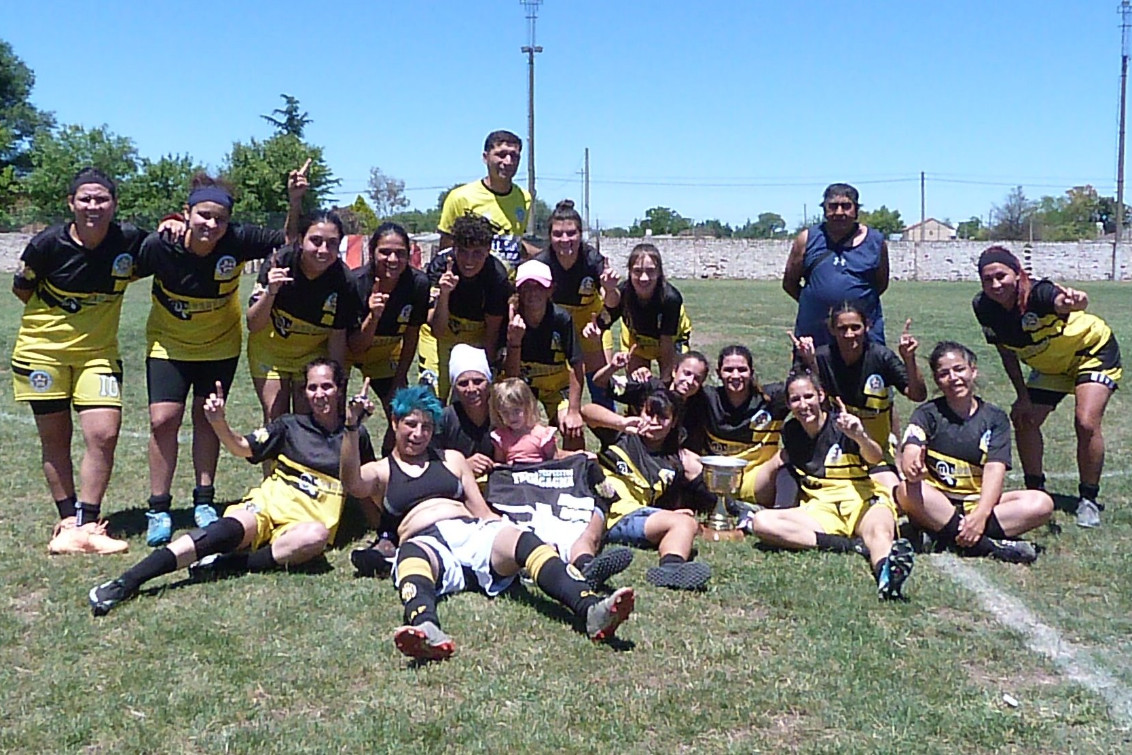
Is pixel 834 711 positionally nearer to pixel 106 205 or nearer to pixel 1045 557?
pixel 1045 557

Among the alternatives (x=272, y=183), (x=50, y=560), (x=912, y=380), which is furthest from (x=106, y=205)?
(x=272, y=183)

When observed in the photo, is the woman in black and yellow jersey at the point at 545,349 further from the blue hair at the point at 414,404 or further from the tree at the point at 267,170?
the tree at the point at 267,170

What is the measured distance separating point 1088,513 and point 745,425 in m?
1.96

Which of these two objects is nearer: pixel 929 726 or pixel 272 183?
pixel 929 726

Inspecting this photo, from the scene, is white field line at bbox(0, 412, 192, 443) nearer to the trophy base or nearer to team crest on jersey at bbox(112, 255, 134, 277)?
team crest on jersey at bbox(112, 255, 134, 277)

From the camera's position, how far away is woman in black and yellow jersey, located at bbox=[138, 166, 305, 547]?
5457mm

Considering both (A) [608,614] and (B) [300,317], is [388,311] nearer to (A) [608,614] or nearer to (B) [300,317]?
(B) [300,317]

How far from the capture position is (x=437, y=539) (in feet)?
15.4

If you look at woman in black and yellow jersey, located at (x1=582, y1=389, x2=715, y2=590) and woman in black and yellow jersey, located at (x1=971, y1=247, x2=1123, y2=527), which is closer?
woman in black and yellow jersey, located at (x1=582, y1=389, x2=715, y2=590)

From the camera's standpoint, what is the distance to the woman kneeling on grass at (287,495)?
15.8ft

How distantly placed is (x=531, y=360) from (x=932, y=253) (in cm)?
4117

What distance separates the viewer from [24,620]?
4.36m

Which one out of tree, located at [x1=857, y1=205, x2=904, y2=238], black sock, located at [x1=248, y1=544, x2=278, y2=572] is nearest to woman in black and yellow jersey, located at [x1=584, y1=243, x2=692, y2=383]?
black sock, located at [x1=248, y1=544, x2=278, y2=572]

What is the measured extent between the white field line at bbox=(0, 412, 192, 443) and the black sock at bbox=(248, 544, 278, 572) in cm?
331
